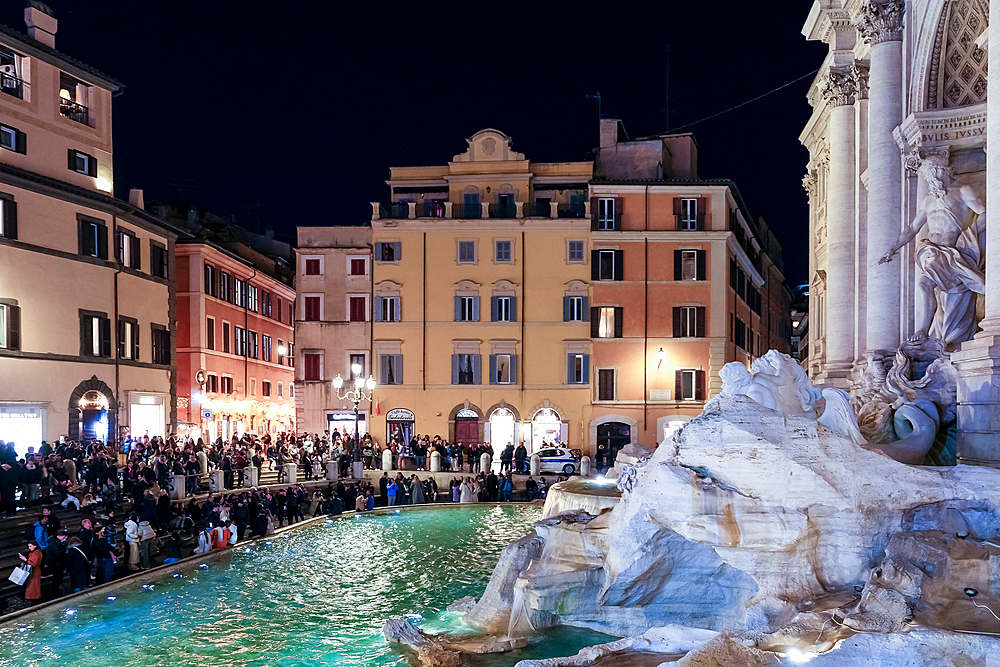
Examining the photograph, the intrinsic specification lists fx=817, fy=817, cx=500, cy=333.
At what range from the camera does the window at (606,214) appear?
38.2m

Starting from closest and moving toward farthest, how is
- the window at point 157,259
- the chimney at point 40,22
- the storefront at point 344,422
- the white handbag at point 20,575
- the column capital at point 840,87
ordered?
the white handbag at point 20,575
the column capital at point 840,87
the chimney at point 40,22
the window at point 157,259
the storefront at point 344,422

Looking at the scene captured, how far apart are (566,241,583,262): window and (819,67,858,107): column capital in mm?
19399

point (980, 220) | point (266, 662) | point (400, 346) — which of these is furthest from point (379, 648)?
point (400, 346)

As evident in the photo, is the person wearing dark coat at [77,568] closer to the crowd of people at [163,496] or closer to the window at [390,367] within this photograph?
the crowd of people at [163,496]

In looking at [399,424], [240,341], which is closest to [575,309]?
[399,424]

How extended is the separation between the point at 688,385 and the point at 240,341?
24.1 meters

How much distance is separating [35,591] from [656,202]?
30780 millimetres

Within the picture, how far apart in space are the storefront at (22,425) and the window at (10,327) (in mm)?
1899

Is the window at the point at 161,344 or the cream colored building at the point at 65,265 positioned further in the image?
the window at the point at 161,344

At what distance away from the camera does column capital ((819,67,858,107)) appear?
18.4 meters

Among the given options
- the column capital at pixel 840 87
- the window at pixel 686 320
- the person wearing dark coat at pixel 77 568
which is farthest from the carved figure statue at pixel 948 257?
the window at pixel 686 320

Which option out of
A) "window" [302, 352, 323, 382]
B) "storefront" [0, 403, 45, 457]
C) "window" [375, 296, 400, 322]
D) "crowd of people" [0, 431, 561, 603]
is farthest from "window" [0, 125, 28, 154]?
"window" [375, 296, 400, 322]

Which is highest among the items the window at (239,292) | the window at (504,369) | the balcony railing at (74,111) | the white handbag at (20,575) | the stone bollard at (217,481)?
the balcony railing at (74,111)

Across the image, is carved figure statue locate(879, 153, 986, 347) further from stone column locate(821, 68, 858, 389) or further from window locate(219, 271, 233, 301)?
window locate(219, 271, 233, 301)
